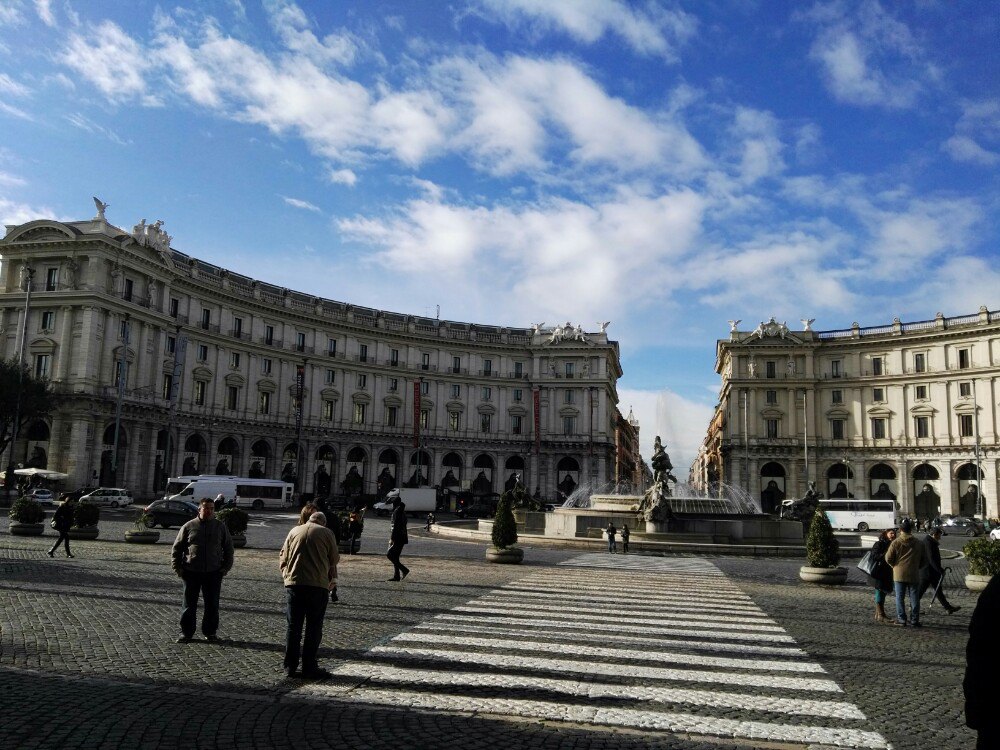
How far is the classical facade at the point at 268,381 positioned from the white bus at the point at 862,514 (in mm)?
33646

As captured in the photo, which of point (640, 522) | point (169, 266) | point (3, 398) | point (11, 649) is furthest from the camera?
point (169, 266)

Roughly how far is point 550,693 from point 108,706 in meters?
4.02

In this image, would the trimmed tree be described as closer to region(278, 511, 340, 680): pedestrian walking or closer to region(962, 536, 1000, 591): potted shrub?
region(962, 536, 1000, 591): potted shrub

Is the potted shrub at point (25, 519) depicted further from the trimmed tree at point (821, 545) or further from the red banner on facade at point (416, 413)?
the red banner on facade at point (416, 413)

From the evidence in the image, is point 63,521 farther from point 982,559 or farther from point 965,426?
point 965,426

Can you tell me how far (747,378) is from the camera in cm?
8356

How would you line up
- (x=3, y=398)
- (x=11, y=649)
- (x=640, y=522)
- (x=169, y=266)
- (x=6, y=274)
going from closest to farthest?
1. (x=11, y=649)
2. (x=640, y=522)
3. (x=3, y=398)
4. (x=6, y=274)
5. (x=169, y=266)

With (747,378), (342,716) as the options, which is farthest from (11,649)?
(747,378)

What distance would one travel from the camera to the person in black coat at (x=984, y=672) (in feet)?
12.3

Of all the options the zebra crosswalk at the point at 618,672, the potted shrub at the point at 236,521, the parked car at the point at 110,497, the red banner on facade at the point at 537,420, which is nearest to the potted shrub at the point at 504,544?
the potted shrub at the point at 236,521

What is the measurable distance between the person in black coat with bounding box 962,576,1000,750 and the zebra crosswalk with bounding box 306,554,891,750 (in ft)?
9.36

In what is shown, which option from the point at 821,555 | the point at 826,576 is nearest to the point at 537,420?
the point at 821,555

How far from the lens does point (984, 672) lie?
Answer: 380cm

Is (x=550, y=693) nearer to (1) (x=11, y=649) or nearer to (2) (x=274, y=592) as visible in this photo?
(1) (x=11, y=649)
